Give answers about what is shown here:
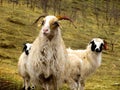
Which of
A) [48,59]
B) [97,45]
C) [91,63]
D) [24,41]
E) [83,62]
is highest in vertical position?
[48,59]

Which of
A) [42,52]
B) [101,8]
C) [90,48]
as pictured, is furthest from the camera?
[101,8]

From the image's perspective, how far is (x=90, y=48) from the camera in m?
23.7

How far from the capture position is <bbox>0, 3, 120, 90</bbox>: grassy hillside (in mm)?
33219

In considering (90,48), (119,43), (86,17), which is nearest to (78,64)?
(90,48)

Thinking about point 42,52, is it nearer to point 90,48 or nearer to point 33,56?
point 33,56

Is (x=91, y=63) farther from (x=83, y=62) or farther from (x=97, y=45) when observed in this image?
(x=97, y=45)

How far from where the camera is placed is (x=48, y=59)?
43.9 feet

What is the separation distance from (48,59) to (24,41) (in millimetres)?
49448

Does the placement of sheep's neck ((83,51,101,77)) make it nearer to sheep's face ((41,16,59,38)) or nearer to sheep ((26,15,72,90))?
sheep ((26,15,72,90))

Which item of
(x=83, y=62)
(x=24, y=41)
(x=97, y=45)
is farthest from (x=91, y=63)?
(x=24, y=41)

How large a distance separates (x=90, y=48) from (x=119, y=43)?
67.0m

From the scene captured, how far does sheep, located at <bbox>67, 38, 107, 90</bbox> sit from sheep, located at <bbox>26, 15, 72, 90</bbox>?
5.39 m

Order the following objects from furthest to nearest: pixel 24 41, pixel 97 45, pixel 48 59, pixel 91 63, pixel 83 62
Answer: pixel 24 41 < pixel 97 45 < pixel 91 63 < pixel 83 62 < pixel 48 59

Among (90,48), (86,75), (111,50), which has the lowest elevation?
(111,50)
